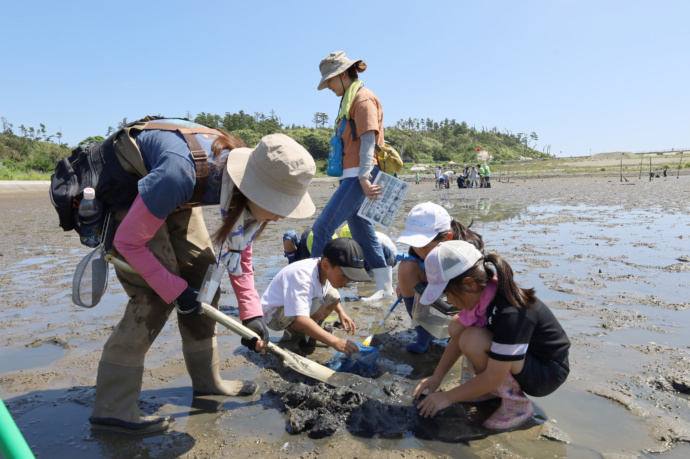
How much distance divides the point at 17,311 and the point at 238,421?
307cm

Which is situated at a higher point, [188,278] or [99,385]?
[188,278]

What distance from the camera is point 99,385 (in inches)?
87.1

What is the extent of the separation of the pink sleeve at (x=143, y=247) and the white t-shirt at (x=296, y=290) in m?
0.96

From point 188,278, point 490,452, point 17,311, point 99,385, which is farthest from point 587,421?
point 17,311

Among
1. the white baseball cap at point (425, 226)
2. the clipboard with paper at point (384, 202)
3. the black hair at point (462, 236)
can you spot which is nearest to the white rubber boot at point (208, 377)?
the white baseball cap at point (425, 226)

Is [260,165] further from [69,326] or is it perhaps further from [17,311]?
[17,311]

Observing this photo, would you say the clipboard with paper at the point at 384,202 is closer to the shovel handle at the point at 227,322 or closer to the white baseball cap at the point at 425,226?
the white baseball cap at the point at 425,226

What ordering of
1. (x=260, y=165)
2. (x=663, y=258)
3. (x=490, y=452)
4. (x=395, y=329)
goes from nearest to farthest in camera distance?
1. (x=260, y=165)
2. (x=490, y=452)
3. (x=395, y=329)
4. (x=663, y=258)

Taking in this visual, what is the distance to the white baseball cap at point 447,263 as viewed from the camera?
223 centimetres

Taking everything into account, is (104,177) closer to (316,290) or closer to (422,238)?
(316,290)

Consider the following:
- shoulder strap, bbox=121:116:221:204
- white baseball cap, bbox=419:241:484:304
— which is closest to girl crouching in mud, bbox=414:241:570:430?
white baseball cap, bbox=419:241:484:304

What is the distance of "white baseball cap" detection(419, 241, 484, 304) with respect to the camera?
2227mm

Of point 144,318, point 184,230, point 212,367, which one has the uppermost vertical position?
point 184,230

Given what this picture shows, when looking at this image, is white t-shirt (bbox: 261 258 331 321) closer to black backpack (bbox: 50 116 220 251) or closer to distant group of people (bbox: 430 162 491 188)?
black backpack (bbox: 50 116 220 251)
